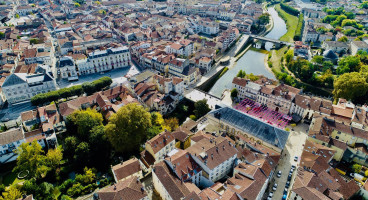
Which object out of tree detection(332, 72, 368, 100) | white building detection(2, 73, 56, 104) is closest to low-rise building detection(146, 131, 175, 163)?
white building detection(2, 73, 56, 104)

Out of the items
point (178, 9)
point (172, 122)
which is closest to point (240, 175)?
point (172, 122)

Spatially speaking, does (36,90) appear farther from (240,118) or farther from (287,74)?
(287,74)

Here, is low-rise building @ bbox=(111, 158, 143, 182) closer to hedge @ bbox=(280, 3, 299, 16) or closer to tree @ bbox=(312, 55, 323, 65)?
tree @ bbox=(312, 55, 323, 65)

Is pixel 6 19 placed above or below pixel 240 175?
above

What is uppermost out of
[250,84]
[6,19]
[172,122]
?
[6,19]

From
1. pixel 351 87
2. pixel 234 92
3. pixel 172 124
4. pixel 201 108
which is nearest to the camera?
pixel 172 124

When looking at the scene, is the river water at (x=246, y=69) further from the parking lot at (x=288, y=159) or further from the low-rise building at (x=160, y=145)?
the low-rise building at (x=160, y=145)

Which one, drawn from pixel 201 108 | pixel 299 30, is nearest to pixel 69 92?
pixel 201 108

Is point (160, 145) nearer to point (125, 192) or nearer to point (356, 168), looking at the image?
point (125, 192)
